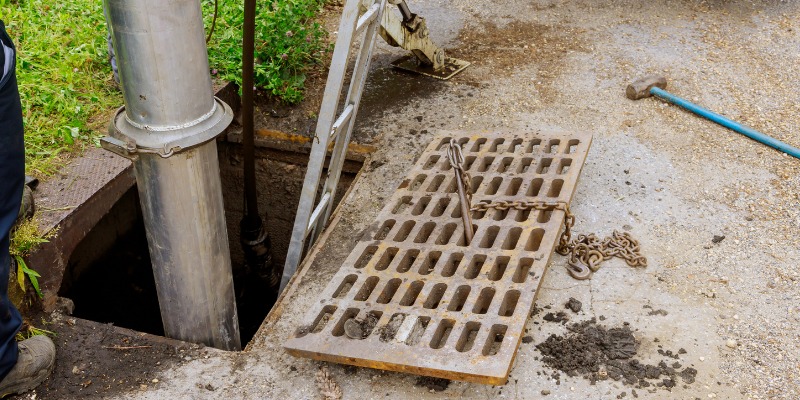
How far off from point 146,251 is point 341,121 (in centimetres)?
186

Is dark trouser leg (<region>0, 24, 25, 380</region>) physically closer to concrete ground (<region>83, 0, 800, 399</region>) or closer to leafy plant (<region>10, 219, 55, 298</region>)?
leafy plant (<region>10, 219, 55, 298</region>)

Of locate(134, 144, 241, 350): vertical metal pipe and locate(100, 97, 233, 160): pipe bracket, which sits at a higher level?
Result: locate(100, 97, 233, 160): pipe bracket

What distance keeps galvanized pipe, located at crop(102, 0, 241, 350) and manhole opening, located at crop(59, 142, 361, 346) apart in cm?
115

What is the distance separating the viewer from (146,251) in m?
4.67

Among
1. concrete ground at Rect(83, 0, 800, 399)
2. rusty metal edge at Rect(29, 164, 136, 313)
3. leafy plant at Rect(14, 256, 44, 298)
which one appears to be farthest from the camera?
rusty metal edge at Rect(29, 164, 136, 313)

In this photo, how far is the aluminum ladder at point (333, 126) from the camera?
3283mm

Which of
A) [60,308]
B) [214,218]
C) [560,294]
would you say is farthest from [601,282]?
[60,308]

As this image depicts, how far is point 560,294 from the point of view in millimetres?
3084

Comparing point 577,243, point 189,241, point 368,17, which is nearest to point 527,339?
point 577,243

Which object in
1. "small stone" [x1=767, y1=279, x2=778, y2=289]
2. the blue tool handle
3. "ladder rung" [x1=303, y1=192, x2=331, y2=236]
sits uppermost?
the blue tool handle

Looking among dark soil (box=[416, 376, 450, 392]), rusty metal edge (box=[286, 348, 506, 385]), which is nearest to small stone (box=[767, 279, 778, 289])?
rusty metal edge (box=[286, 348, 506, 385])

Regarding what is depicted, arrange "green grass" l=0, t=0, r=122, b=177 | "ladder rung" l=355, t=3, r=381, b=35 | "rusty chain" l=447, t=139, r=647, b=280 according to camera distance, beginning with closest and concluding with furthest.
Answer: "rusty chain" l=447, t=139, r=647, b=280 < "ladder rung" l=355, t=3, r=381, b=35 < "green grass" l=0, t=0, r=122, b=177

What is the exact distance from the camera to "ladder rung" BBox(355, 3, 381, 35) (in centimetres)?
350

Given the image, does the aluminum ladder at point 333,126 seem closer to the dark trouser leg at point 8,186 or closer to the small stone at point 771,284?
the dark trouser leg at point 8,186
